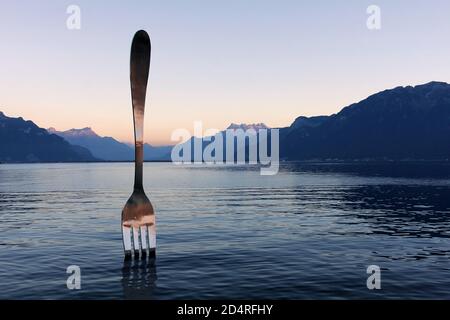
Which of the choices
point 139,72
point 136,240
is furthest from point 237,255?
point 139,72

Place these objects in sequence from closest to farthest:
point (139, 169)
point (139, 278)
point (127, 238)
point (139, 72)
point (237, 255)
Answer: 1. point (139, 72)
2. point (139, 169)
3. point (139, 278)
4. point (127, 238)
5. point (237, 255)

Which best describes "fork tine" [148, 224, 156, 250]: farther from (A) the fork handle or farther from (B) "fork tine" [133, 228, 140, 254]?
(A) the fork handle

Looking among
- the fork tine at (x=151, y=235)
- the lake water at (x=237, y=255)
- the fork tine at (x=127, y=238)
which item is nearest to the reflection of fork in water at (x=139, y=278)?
Answer: the lake water at (x=237, y=255)

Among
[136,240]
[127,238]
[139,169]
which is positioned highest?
[139,169]

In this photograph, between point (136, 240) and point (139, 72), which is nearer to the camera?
point (139, 72)

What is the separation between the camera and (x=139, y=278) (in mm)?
24469

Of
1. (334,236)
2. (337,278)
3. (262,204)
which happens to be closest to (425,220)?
(334,236)

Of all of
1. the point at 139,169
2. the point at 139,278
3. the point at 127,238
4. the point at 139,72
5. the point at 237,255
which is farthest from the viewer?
the point at 237,255

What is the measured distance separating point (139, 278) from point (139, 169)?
647 centimetres

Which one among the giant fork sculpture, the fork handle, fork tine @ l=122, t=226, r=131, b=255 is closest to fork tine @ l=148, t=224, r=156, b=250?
the giant fork sculpture

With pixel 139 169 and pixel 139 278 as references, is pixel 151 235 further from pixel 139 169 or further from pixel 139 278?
pixel 139 169

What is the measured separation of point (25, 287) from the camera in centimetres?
2328
